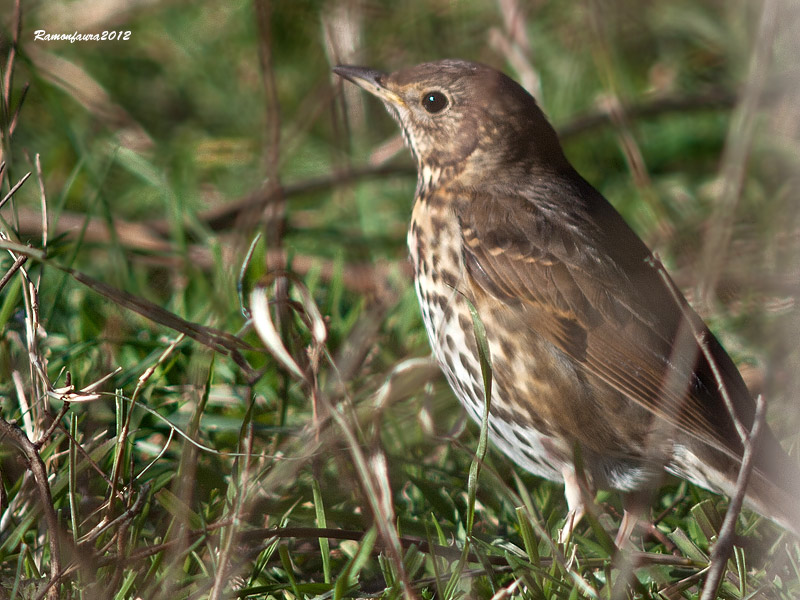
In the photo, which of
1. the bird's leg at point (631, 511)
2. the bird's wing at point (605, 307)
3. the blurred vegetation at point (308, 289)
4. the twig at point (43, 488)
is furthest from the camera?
the bird's leg at point (631, 511)

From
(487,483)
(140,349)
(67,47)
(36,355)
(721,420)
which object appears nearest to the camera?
(36,355)

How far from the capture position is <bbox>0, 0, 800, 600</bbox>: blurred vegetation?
2295 millimetres

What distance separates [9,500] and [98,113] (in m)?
3.03

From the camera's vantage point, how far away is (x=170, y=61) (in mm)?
5543

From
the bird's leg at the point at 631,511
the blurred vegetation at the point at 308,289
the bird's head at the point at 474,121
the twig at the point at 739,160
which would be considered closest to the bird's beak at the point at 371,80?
the bird's head at the point at 474,121

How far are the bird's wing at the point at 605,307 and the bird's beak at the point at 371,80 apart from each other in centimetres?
61

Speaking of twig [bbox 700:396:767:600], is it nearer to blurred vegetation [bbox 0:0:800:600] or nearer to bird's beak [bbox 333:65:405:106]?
blurred vegetation [bbox 0:0:800:600]

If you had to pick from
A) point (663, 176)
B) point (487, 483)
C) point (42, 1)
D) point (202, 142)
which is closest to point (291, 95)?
point (202, 142)

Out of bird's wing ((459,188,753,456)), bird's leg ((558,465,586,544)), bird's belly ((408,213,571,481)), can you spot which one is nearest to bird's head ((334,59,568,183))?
bird's wing ((459,188,753,456))

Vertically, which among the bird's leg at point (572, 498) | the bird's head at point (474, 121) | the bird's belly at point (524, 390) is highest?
the bird's head at point (474, 121)

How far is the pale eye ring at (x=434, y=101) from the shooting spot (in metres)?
3.26

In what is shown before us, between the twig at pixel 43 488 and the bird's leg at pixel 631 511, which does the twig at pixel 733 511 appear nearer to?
the bird's leg at pixel 631 511

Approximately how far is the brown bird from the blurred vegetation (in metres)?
0.16

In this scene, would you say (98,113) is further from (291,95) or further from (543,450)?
(543,450)
